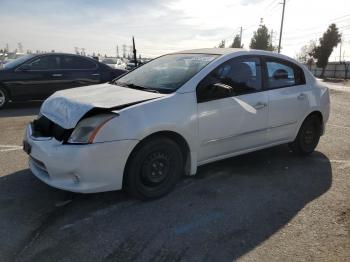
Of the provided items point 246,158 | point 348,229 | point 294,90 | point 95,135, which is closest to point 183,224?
point 95,135

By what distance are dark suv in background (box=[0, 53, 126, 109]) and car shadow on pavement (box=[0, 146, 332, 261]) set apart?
18.5 feet

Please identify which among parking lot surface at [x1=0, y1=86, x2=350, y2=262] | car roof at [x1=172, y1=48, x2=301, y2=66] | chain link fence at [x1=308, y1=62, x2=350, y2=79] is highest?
car roof at [x1=172, y1=48, x2=301, y2=66]

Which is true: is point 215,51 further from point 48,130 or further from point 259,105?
point 48,130

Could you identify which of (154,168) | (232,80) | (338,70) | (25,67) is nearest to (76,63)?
(25,67)

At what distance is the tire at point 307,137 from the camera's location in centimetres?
574

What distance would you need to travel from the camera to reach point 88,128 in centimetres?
364

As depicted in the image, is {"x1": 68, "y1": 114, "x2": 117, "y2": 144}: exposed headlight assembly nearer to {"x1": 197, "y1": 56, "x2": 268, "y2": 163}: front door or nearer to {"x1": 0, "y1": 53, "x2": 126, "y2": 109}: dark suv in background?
{"x1": 197, "y1": 56, "x2": 268, "y2": 163}: front door

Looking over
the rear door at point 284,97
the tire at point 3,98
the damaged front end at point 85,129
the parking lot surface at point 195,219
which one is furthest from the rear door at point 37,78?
the rear door at point 284,97

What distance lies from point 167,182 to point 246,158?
1.90m

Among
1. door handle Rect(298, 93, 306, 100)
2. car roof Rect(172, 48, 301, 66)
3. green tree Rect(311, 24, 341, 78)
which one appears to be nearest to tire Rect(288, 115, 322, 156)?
door handle Rect(298, 93, 306, 100)

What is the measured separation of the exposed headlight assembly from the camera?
11.8 ft

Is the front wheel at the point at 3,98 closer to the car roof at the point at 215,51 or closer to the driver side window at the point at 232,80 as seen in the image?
the car roof at the point at 215,51

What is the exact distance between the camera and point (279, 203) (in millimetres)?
4152

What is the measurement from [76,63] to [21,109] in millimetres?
1920
